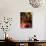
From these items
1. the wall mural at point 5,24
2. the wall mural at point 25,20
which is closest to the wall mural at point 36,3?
the wall mural at point 25,20

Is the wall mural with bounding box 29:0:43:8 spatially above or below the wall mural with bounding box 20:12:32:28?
above

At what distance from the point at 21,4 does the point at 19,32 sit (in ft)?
3.20

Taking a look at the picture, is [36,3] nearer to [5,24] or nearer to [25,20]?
[25,20]

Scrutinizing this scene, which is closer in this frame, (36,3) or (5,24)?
(5,24)

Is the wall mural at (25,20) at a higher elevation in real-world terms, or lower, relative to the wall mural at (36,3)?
lower

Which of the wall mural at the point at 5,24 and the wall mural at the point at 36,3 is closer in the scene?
the wall mural at the point at 5,24

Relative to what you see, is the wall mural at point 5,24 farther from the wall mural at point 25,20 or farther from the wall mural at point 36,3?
the wall mural at point 36,3

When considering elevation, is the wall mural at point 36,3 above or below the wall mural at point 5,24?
above

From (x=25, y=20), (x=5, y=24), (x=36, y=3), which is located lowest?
(x=5, y=24)

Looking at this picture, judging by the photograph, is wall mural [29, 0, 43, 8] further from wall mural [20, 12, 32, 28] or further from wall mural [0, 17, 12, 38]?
wall mural [0, 17, 12, 38]

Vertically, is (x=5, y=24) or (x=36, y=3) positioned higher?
(x=36, y=3)

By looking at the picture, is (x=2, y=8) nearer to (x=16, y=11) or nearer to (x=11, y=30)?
(x=16, y=11)

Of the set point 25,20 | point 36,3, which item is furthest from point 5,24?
Result: point 36,3

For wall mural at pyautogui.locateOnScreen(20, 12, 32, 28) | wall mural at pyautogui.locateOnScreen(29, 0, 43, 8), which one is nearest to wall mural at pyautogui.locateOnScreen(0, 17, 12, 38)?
wall mural at pyautogui.locateOnScreen(20, 12, 32, 28)
